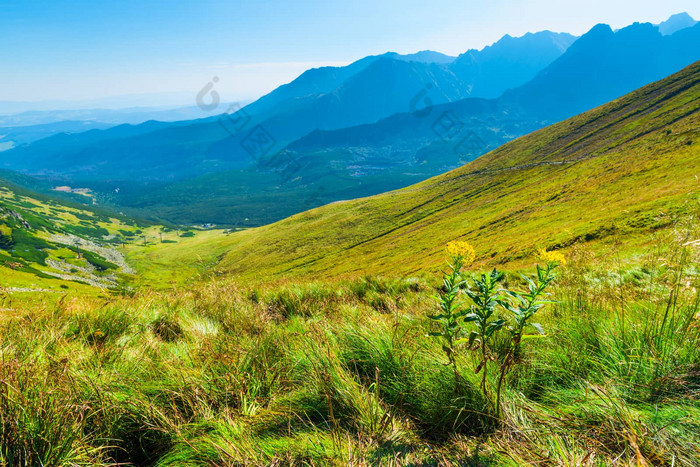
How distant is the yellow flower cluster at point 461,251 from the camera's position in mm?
3305

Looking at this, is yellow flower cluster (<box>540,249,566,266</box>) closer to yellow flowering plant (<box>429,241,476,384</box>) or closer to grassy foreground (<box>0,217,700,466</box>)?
yellow flowering plant (<box>429,241,476,384</box>)

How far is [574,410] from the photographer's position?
258cm

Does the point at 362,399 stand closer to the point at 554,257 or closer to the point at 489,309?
the point at 489,309

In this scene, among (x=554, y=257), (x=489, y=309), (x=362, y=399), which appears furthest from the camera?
(x=554, y=257)

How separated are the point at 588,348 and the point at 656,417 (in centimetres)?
114

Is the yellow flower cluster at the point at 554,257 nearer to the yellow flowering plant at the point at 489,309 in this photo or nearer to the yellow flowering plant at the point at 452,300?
the yellow flowering plant at the point at 489,309

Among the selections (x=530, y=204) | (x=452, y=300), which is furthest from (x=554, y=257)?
(x=530, y=204)

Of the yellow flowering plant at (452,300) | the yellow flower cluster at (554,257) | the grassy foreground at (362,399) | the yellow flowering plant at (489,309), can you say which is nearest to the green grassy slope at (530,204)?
the grassy foreground at (362,399)

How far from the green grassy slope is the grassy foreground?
1035 centimetres

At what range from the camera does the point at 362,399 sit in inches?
113

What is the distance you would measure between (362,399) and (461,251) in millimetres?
1780

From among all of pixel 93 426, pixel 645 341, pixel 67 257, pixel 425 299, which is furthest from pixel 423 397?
pixel 67 257

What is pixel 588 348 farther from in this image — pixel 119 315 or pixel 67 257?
pixel 67 257

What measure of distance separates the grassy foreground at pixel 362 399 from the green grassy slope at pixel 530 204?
10.4 meters
